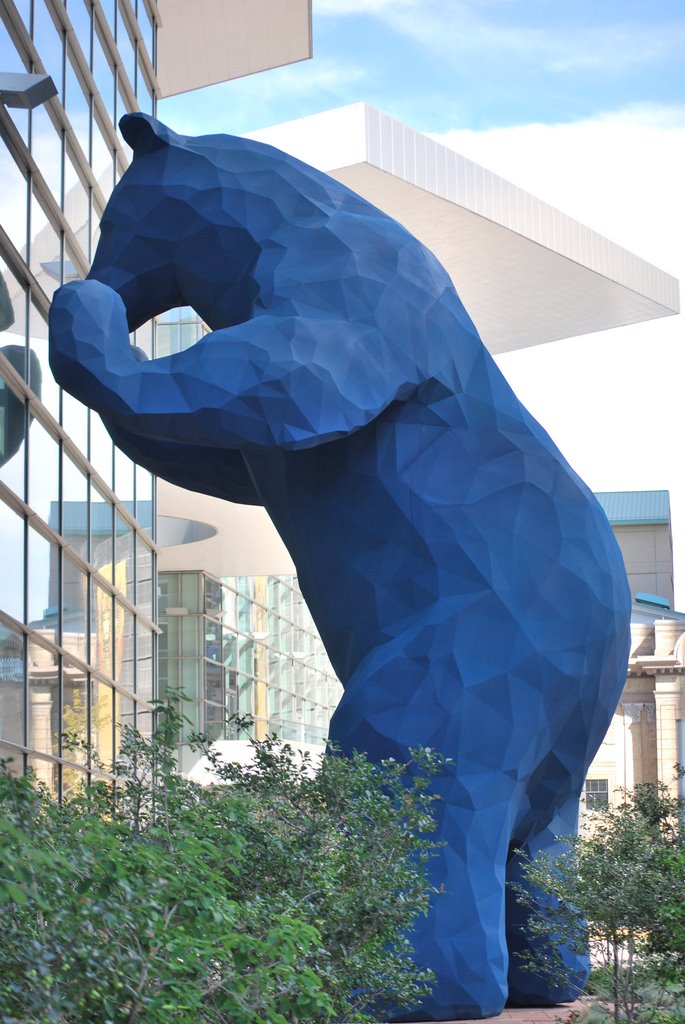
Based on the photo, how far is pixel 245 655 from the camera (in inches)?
1419

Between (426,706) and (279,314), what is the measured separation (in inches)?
73.4

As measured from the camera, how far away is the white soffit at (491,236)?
798 inches

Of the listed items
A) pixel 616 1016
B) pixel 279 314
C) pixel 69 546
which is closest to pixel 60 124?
pixel 69 546

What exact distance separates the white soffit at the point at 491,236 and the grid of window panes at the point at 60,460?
4.75m

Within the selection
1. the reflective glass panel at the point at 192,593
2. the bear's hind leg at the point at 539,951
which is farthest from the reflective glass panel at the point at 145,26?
the reflective glass panel at the point at 192,593

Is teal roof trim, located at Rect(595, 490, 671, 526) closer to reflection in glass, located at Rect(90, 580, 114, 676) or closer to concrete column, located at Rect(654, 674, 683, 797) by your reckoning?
concrete column, located at Rect(654, 674, 683, 797)

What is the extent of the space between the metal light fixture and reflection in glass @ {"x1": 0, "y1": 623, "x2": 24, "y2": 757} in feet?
11.7

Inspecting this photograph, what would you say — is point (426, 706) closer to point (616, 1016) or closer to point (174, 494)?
point (616, 1016)

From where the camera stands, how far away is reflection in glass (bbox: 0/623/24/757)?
981 cm

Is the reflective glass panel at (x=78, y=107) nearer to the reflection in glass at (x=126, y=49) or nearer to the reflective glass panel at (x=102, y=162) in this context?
the reflective glass panel at (x=102, y=162)

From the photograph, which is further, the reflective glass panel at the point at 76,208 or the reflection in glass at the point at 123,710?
the reflection in glass at the point at 123,710

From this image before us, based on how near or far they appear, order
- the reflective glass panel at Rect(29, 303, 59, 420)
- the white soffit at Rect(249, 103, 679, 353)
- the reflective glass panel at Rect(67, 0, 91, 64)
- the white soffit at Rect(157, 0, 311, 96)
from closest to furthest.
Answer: the reflective glass panel at Rect(29, 303, 59, 420) → the reflective glass panel at Rect(67, 0, 91, 64) → the white soffit at Rect(157, 0, 311, 96) → the white soffit at Rect(249, 103, 679, 353)

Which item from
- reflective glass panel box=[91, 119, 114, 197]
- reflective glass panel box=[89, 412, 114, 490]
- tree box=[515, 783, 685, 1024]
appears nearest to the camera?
tree box=[515, 783, 685, 1024]

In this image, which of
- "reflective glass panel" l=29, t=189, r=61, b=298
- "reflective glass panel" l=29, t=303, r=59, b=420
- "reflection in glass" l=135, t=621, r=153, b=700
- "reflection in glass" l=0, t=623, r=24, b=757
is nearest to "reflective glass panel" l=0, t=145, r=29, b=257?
"reflective glass panel" l=29, t=189, r=61, b=298
